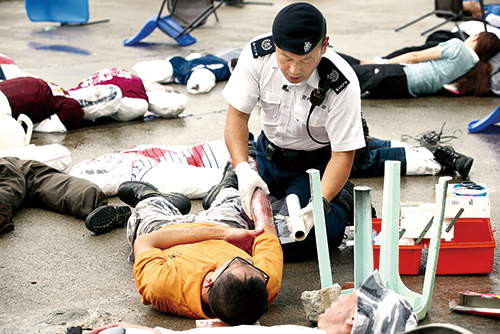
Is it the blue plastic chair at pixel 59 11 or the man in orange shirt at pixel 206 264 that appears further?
the blue plastic chair at pixel 59 11

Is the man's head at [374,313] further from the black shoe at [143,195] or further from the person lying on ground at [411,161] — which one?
the person lying on ground at [411,161]

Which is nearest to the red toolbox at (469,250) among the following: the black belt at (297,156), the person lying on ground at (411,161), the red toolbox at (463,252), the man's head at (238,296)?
the red toolbox at (463,252)

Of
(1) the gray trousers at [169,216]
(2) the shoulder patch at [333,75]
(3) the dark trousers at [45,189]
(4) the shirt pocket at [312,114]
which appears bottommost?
(3) the dark trousers at [45,189]

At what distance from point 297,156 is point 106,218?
42.3 inches

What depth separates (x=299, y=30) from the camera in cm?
215

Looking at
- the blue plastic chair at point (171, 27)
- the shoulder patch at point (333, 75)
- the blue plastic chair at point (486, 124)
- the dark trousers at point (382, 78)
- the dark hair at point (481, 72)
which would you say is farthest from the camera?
the blue plastic chair at point (171, 27)

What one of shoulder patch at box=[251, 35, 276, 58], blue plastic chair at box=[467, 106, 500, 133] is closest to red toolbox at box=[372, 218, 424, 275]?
shoulder patch at box=[251, 35, 276, 58]

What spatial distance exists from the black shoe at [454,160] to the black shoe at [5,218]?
9.01 feet

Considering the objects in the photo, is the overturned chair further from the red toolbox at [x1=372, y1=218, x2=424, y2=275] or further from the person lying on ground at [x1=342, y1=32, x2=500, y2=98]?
the person lying on ground at [x1=342, y1=32, x2=500, y2=98]

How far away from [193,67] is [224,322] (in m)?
4.44

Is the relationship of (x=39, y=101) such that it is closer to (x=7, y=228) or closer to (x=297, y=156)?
(x=7, y=228)

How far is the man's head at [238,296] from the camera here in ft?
6.25

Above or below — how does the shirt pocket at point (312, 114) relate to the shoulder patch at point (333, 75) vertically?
below

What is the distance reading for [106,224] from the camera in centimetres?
287
